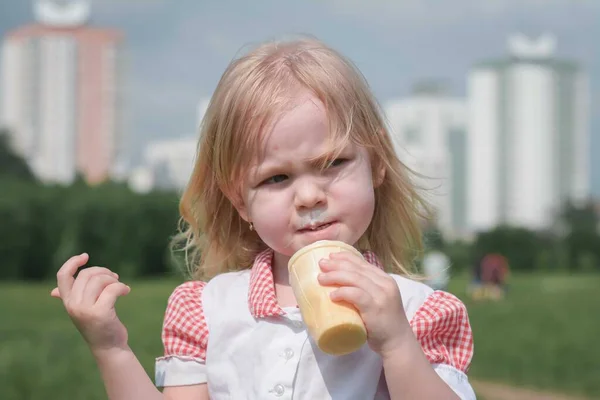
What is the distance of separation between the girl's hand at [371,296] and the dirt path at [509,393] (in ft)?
19.1

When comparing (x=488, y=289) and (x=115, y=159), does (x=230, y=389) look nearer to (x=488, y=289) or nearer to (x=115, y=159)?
(x=488, y=289)

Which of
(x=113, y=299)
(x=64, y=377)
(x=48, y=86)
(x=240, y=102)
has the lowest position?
(x=48, y=86)

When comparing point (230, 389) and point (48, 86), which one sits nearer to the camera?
point (230, 389)

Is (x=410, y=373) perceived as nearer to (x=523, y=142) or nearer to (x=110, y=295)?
(x=110, y=295)

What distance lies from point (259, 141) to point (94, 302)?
1.75 feet

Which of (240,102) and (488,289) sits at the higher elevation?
(240,102)

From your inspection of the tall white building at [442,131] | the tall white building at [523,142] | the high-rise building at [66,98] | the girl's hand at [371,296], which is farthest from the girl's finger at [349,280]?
the tall white building at [442,131]

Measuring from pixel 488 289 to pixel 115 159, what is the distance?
90.0 metres

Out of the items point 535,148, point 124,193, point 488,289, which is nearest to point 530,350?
point 488,289

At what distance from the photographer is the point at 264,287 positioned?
7.48 feet

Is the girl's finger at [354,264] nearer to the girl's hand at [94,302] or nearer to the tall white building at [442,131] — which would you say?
the girl's hand at [94,302]

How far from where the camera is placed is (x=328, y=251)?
6.52 feet

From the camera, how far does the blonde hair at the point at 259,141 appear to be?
7.23ft

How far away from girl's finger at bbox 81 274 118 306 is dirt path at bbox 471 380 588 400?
229 inches
